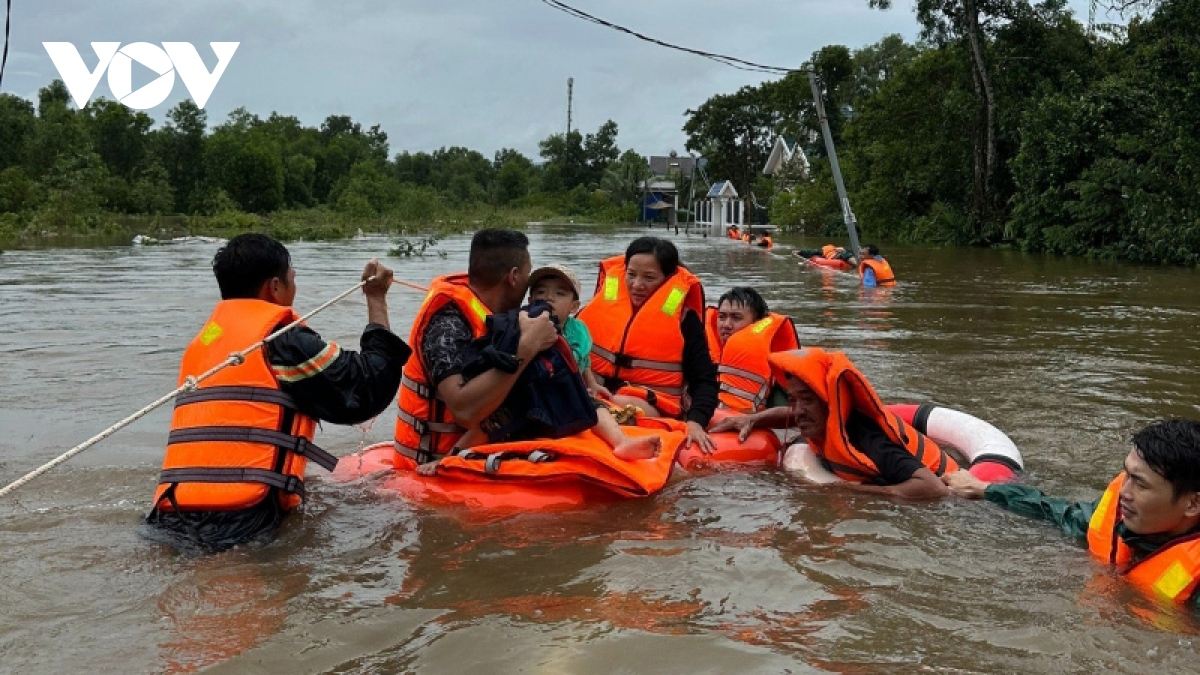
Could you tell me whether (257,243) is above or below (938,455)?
above

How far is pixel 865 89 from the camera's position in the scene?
2060 inches

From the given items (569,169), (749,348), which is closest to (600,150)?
(569,169)

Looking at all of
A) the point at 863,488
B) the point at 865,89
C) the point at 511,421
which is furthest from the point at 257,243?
the point at 865,89

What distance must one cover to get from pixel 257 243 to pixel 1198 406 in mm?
6329

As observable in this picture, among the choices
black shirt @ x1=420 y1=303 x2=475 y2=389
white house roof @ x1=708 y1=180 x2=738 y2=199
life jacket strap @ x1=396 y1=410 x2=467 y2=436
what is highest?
white house roof @ x1=708 y1=180 x2=738 y2=199

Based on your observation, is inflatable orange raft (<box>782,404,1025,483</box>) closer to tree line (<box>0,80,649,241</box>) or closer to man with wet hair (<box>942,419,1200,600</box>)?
A: man with wet hair (<box>942,419,1200,600</box>)

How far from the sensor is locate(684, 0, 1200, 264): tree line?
67.3 ft

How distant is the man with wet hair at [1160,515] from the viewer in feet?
10.9

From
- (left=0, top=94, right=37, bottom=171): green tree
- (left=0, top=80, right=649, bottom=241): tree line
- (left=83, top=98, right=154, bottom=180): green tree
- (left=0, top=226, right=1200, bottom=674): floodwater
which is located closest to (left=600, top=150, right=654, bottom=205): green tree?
(left=0, top=80, right=649, bottom=241): tree line

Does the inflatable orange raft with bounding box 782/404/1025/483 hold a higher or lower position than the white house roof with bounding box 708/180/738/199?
lower

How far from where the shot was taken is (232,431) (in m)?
3.73

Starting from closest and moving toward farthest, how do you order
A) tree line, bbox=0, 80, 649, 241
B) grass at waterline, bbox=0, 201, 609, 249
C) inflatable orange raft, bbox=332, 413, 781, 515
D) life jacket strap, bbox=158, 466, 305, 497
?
life jacket strap, bbox=158, 466, 305, 497
inflatable orange raft, bbox=332, 413, 781, 515
grass at waterline, bbox=0, 201, 609, 249
tree line, bbox=0, 80, 649, 241

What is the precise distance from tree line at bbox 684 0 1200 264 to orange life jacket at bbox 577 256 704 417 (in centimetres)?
1715

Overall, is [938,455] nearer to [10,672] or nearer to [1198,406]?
[1198,406]
